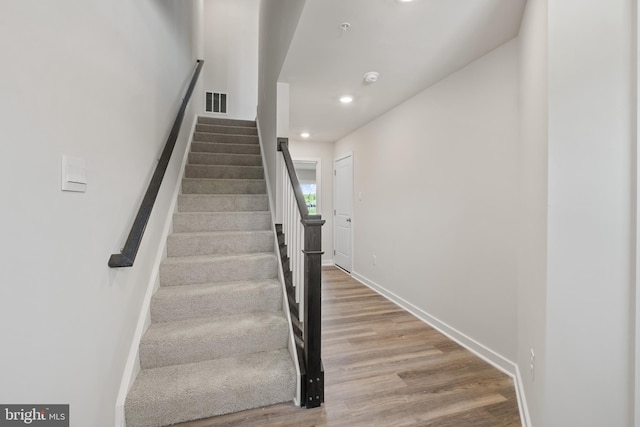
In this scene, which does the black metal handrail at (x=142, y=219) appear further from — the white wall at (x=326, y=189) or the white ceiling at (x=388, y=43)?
the white wall at (x=326, y=189)

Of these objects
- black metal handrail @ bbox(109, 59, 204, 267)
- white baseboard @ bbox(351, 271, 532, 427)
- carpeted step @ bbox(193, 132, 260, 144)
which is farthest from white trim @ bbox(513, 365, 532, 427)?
carpeted step @ bbox(193, 132, 260, 144)

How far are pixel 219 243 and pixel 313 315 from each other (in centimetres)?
122

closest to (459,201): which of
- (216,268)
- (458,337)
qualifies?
(458,337)

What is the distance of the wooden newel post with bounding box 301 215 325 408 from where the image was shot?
1668 mm

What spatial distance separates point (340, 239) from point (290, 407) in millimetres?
3738

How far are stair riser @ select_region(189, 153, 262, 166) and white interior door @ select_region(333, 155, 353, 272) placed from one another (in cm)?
181

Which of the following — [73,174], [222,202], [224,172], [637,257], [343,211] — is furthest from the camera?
[343,211]

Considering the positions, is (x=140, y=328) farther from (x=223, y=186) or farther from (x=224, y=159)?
(x=224, y=159)

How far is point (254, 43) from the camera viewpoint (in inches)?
215

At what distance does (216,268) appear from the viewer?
2.25m

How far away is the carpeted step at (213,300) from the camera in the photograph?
1.94 meters

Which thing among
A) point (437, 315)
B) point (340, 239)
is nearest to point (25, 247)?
point (437, 315)

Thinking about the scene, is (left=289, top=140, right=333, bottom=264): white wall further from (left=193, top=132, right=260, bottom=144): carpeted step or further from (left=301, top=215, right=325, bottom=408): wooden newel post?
(left=301, top=215, right=325, bottom=408): wooden newel post

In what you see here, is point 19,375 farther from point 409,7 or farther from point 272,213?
point 409,7
